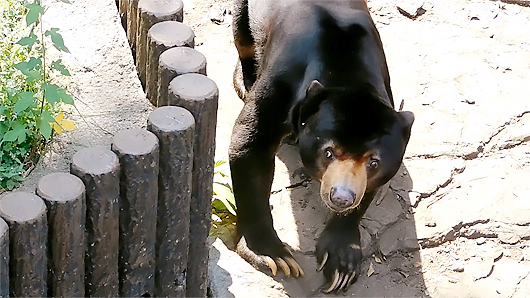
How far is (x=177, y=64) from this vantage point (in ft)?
11.3

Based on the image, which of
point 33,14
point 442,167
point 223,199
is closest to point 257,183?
point 223,199

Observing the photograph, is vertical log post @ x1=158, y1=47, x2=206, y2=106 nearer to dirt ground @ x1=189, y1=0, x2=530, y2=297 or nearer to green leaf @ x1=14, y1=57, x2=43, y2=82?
green leaf @ x1=14, y1=57, x2=43, y2=82

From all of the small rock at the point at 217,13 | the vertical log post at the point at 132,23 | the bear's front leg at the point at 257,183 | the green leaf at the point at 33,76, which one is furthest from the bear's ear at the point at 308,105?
the small rock at the point at 217,13

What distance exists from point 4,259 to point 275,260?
1698 mm

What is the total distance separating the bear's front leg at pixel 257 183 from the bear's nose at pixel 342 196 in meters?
0.59

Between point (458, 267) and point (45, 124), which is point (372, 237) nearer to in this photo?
point (458, 267)

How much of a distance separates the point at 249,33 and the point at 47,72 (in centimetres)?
141

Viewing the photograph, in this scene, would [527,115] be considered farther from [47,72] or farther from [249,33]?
[47,72]

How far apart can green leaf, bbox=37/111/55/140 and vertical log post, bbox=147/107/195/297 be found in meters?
0.47

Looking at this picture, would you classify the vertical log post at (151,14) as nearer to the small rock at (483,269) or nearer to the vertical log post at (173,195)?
the vertical log post at (173,195)

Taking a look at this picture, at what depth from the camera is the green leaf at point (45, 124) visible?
333 cm

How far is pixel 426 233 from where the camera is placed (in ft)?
14.4

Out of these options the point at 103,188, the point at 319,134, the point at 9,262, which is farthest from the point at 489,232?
the point at 9,262

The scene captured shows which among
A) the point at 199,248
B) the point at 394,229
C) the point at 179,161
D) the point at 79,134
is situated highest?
the point at 179,161
